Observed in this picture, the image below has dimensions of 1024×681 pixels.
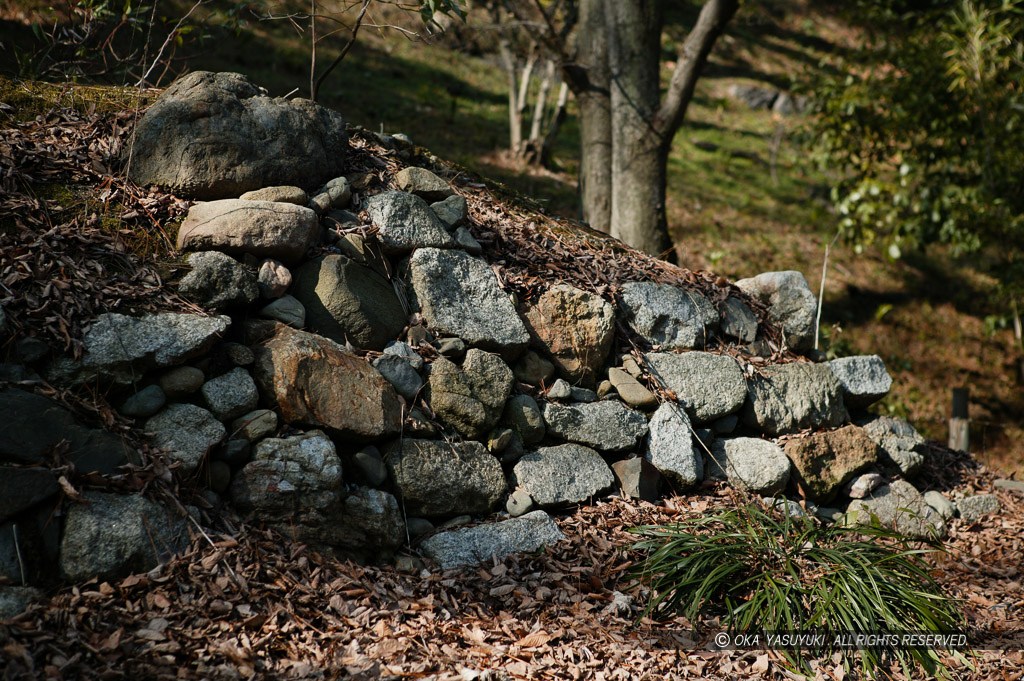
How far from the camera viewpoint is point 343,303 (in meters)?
3.25

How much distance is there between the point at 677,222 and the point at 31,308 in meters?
8.41

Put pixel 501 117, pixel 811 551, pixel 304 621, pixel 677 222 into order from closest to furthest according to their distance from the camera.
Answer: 1. pixel 304 621
2. pixel 811 551
3. pixel 677 222
4. pixel 501 117

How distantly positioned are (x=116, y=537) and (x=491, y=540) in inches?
59.4

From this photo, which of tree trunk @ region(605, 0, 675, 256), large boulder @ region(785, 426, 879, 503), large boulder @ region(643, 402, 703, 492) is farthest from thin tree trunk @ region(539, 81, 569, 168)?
large boulder @ region(643, 402, 703, 492)

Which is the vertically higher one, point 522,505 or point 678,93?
point 678,93

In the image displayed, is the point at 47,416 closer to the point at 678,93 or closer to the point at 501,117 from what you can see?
the point at 678,93

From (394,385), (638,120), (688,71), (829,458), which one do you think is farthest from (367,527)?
(688,71)

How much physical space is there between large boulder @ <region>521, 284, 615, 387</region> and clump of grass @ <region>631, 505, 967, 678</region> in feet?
3.18

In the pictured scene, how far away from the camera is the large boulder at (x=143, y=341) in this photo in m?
2.61

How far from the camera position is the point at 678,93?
5645mm

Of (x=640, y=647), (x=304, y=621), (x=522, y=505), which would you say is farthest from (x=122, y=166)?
(x=640, y=647)

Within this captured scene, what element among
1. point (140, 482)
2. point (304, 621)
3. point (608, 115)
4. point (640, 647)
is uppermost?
point (608, 115)

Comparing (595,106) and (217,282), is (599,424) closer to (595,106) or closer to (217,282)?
(217,282)

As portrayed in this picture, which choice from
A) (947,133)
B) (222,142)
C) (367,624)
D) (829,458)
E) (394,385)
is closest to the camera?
(367,624)
